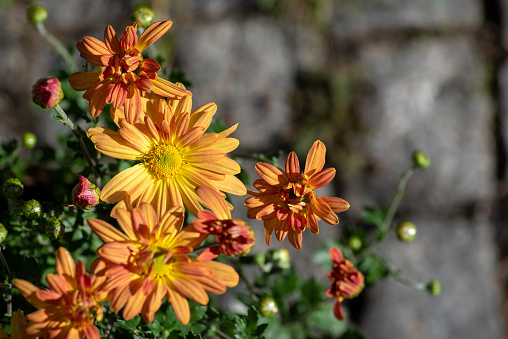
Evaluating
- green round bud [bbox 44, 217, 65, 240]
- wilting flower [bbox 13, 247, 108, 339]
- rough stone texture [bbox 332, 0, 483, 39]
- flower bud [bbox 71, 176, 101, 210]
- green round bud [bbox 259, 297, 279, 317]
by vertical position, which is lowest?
green round bud [bbox 259, 297, 279, 317]

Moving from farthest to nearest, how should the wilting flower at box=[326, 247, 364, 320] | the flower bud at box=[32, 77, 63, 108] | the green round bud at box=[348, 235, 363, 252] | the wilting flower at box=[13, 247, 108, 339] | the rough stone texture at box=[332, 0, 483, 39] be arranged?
1. the rough stone texture at box=[332, 0, 483, 39]
2. the green round bud at box=[348, 235, 363, 252]
3. the wilting flower at box=[326, 247, 364, 320]
4. the flower bud at box=[32, 77, 63, 108]
5. the wilting flower at box=[13, 247, 108, 339]

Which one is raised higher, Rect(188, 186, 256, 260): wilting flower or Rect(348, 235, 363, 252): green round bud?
Rect(188, 186, 256, 260): wilting flower

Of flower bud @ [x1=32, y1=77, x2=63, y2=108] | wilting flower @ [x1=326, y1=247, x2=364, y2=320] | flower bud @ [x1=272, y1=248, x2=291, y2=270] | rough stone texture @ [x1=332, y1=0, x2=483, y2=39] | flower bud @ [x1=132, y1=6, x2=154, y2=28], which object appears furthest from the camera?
rough stone texture @ [x1=332, y1=0, x2=483, y2=39]

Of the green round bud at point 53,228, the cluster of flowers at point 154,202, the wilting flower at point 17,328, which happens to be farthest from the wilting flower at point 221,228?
the wilting flower at point 17,328

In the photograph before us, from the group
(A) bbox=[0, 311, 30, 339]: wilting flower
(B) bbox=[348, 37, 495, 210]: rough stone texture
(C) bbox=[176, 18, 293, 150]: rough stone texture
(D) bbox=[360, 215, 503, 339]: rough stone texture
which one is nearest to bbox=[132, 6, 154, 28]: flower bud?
(A) bbox=[0, 311, 30, 339]: wilting flower

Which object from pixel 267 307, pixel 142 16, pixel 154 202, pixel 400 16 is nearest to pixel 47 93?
pixel 154 202

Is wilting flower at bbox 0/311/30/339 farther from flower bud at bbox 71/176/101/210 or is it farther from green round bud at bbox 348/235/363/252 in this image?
green round bud at bbox 348/235/363/252

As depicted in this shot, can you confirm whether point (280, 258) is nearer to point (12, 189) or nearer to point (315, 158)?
point (315, 158)
